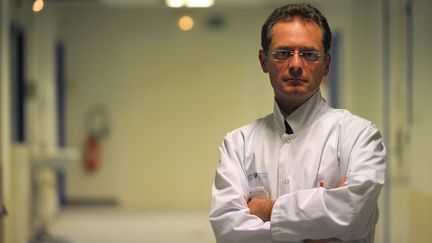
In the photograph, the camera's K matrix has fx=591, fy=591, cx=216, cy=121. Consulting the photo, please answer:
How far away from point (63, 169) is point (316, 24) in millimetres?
3538

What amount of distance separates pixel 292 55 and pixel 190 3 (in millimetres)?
1737

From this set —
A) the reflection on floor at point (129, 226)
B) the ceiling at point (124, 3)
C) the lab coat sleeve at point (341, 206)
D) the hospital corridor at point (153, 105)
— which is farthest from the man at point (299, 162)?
the reflection on floor at point (129, 226)

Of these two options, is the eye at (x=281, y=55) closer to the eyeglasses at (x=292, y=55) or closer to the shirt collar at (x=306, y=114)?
the eyeglasses at (x=292, y=55)

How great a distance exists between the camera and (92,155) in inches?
187

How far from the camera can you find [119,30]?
4430 mm

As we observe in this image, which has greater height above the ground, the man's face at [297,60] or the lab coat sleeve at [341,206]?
the man's face at [297,60]

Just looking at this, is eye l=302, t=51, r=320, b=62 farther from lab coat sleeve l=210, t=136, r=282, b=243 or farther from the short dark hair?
lab coat sleeve l=210, t=136, r=282, b=243

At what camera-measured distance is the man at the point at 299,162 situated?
1.33m

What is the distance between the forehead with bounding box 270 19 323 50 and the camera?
1.42 metres

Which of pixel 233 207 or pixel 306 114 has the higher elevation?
pixel 306 114

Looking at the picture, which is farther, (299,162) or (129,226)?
(129,226)

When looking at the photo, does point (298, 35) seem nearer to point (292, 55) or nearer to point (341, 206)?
point (292, 55)

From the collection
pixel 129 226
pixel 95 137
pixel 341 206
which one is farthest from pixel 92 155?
pixel 341 206

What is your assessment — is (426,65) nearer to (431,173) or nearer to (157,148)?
(431,173)
